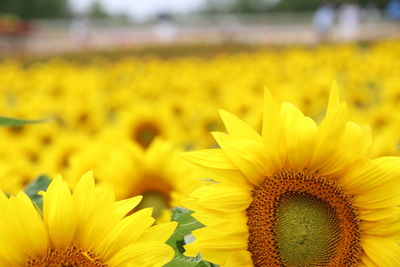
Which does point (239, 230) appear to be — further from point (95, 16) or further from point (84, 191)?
point (95, 16)

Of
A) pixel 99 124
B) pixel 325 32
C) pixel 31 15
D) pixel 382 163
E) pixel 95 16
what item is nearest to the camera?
pixel 382 163

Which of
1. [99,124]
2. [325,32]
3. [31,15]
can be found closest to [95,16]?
[31,15]

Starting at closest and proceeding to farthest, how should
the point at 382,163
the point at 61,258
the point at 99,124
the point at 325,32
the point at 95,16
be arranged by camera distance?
the point at 61,258 → the point at 382,163 → the point at 99,124 → the point at 325,32 → the point at 95,16

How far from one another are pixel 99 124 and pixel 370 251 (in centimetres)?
438

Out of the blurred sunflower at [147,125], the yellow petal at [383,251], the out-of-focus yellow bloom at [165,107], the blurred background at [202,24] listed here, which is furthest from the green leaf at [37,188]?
the blurred background at [202,24]

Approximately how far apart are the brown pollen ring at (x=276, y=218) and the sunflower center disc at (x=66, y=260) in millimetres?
297

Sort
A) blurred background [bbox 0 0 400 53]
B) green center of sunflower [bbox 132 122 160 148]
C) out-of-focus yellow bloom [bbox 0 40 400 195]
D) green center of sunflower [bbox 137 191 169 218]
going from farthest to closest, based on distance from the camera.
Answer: blurred background [bbox 0 0 400 53], green center of sunflower [bbox 132 122 160 148], out-of-focus yellow bloom [bbox 0 40 400 195], green center of sunflower [bbox 137 191 169 218]

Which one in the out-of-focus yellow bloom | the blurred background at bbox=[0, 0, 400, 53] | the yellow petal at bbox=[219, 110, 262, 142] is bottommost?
the blurred background at bbox=[0, 0, 400, 53]

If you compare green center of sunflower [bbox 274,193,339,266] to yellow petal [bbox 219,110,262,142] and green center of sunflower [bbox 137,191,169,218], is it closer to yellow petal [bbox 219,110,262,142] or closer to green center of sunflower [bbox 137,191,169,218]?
yellow petal [bbox 219,110,262,142]

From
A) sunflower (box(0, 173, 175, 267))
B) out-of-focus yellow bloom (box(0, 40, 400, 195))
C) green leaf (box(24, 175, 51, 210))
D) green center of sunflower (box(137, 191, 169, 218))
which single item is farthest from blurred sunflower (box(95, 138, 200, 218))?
sunflower (box(0, 173, 175, 267))

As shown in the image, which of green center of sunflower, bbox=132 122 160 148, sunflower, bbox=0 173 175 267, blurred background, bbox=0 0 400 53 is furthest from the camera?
blurred background, bbox=0 0 400 53

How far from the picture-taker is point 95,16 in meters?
74.6

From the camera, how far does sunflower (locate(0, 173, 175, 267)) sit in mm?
1229

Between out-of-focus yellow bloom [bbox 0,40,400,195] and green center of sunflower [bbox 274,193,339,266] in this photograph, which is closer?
green center of sunflower [bbox 274,193,339,266]
